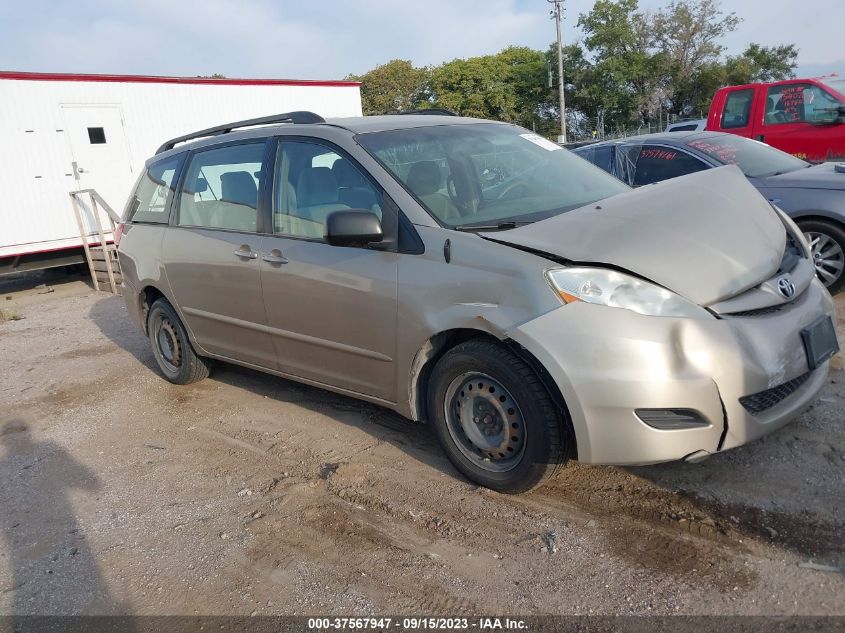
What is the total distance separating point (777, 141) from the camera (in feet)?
28.2

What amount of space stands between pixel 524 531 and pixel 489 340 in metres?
0.85

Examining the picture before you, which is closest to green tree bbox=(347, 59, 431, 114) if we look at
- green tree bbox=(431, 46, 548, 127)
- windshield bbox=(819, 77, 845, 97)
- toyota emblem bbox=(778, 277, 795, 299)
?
green tree bbox=(431, 46, 548, 127)

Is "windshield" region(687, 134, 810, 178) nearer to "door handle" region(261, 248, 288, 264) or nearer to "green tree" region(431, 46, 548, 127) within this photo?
"door handle" region(261, 248, 288, 264)

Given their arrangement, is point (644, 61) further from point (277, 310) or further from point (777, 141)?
point (277, 310)

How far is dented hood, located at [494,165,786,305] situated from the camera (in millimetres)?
2824

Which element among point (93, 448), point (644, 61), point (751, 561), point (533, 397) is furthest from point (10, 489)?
point (644, 61)

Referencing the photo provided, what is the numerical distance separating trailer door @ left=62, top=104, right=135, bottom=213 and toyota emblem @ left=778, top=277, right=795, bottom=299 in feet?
35.4

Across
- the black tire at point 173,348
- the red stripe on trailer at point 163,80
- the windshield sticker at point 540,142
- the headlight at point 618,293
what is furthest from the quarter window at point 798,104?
A: the red stripe on trailer at point 163,80

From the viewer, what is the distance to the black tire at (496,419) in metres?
2.92

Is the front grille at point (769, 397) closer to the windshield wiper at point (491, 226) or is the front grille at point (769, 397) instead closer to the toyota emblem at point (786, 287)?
the toyota emblem at point (786, 287)

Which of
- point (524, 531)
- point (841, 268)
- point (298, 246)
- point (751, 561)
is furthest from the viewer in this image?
point (841, 268)

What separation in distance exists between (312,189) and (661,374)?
224 centimetres

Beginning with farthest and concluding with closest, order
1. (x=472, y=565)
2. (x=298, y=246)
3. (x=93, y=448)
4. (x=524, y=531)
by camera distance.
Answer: (x=93, y=448), (x=298, y=246), (x=524, y=531), (x=472, y=565)

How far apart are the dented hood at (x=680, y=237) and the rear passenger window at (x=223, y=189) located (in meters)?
1.83
